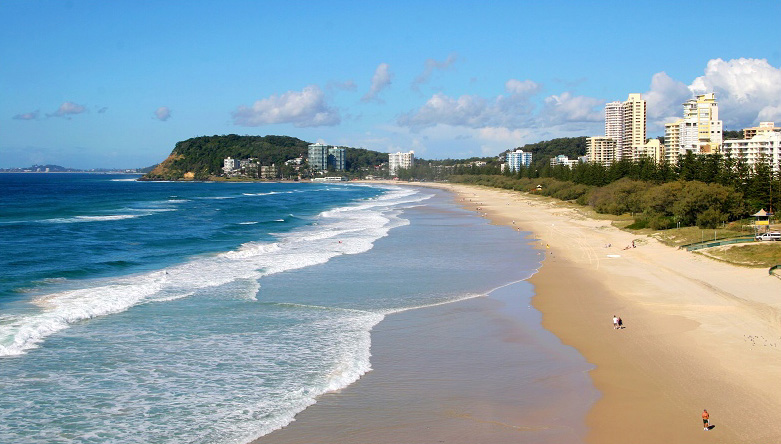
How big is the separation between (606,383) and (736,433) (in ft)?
9.44

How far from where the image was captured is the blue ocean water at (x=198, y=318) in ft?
36.6

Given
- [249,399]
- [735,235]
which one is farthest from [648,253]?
[249,399]

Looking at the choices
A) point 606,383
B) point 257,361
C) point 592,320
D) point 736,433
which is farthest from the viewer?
point 592,320

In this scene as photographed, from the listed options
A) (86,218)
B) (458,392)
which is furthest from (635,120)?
(458,392)

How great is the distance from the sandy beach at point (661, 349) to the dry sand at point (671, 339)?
2 centimetres

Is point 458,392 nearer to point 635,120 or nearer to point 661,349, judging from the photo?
point 661,349

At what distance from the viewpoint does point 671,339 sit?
15.6 m

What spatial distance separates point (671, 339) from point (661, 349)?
3.25 ft

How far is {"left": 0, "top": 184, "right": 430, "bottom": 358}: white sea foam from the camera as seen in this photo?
1650 cm

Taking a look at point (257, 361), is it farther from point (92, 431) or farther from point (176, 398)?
point (92, 431)

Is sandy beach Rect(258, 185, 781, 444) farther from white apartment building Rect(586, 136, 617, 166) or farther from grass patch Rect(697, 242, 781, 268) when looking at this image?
white apartment building Rect(586, 136, 617, 166)

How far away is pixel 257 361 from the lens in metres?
14.1

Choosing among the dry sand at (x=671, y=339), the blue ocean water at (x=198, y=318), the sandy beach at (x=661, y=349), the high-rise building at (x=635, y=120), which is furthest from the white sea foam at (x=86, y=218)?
the high-rise building at (x=635, y=120)

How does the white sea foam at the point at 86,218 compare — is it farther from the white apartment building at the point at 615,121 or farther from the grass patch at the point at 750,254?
the white apartment building at the point at 615,121
